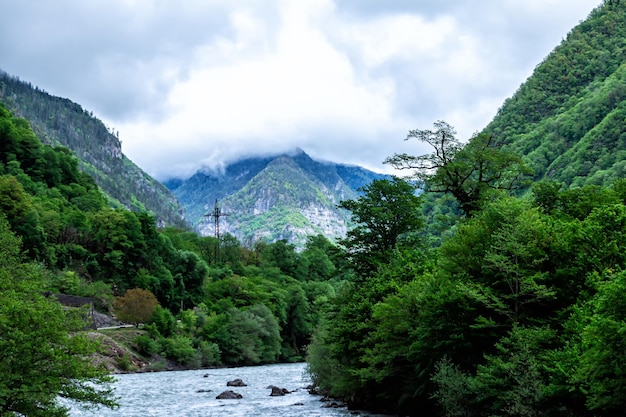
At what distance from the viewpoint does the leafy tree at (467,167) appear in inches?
2186

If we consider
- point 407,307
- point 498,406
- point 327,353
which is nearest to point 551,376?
point 498,406

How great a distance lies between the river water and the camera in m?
55.5

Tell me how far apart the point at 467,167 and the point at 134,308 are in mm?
86762

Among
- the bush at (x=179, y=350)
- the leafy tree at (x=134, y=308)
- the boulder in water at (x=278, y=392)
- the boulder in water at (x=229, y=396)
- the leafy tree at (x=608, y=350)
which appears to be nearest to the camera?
the leafy tree at (x=608, y=350)

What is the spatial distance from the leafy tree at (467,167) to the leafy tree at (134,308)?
80.9 m

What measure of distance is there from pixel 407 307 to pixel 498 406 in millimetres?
12089

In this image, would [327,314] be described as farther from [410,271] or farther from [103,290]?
[103,290]

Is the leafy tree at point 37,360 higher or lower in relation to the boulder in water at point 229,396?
higher

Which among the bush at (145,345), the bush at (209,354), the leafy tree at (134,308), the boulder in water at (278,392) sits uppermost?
the leafy tree at (134,308)

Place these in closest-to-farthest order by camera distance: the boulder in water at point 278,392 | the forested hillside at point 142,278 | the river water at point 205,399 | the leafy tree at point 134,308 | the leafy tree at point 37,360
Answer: the leafy tree at point 37,360, the river water at point 205,399, the boulder in water at point 278,392, the forested hillside at point 142,278, the leafy tree at point 134,308

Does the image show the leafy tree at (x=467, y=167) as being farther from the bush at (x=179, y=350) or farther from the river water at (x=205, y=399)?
the bush at (x=179, y=350)

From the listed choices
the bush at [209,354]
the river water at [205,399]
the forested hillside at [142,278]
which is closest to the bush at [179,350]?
the forested hillside at [142,278]

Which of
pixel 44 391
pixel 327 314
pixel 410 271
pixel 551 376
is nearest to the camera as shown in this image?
pixel 44 391

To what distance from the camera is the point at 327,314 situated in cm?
7112
